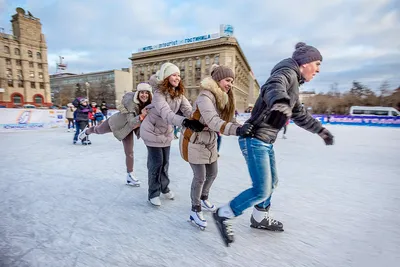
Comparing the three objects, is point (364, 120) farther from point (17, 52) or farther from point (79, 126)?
point (17, 52)

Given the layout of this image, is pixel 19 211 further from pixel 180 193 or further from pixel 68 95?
pixel 68 95

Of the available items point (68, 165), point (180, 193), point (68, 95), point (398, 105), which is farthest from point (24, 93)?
point (398, 105)

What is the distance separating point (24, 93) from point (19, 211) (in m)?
44.9

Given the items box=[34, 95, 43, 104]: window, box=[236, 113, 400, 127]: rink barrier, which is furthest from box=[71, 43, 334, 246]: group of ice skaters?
box=[34, 95, 43, 104]: window

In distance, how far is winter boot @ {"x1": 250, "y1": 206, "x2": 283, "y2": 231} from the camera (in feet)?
6.21

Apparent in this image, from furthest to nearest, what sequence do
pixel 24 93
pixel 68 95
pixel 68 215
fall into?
pixel 68 95
pixel 24 93
pixel 68 215

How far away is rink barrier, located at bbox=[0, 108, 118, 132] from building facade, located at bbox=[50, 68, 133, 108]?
4034 centimetres

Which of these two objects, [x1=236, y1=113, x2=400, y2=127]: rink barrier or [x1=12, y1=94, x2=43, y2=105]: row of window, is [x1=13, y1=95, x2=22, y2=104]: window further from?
[x1=236, y1=113, x2=400, y2=127]: rink barrier

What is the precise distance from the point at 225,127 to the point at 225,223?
0.78 metres

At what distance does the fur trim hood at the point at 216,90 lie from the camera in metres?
1.75

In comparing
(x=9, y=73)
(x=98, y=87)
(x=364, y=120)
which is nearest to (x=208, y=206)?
(x=364, y=120)

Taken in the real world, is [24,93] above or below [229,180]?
above

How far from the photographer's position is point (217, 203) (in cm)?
245

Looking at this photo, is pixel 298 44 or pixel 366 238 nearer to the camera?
pixel 298 44
